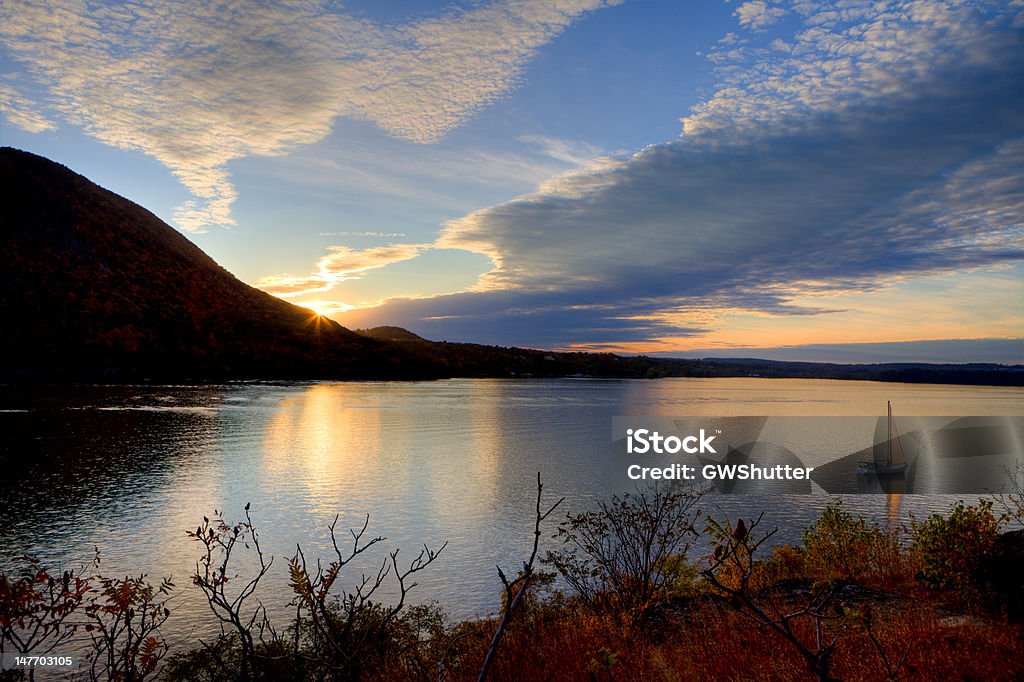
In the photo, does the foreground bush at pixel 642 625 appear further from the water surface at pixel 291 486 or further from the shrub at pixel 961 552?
the water surface at pixel 291 486

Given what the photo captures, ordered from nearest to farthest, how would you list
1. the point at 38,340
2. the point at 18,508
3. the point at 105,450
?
the point at 18,508
the point at 105,450
the point at 38,340

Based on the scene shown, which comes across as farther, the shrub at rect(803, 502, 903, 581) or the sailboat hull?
the sailboat hull

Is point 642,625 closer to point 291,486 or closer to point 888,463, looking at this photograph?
point 291,486

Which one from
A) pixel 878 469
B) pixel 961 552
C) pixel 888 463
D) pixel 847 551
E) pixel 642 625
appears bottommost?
pixel 878 469

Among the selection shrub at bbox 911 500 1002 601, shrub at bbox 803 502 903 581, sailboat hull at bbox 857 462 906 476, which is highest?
shrub at bbox 911 500 1002 601

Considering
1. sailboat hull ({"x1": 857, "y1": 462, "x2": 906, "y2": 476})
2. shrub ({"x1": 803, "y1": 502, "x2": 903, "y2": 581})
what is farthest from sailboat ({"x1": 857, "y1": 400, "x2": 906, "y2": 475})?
shrub ({"x1": 803, "y1": 502, "x2": 903, "y2": 581})

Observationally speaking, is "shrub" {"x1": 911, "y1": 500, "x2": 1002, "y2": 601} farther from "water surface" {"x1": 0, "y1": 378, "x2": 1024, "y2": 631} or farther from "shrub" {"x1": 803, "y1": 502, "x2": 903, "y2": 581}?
"water surface" {"x1": 0, "y1": 378, "x2": 1024, "y2": 631}

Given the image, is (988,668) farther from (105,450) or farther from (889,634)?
(105,450)

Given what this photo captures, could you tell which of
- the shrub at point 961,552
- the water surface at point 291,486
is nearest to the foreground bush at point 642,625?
the shrub at point 961,552

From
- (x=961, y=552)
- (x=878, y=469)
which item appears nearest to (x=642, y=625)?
(x=961, y=552)

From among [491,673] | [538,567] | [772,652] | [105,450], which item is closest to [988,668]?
[772,652]

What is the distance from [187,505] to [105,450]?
86.0ft

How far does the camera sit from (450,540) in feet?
115

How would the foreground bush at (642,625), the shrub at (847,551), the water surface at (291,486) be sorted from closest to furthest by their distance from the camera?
the foreground bush at (642,625) < the shrub at (847,551) < the water surface at (291,486)
